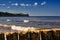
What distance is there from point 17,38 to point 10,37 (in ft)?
0.70

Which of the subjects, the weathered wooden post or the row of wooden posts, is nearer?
the row of wooden posts

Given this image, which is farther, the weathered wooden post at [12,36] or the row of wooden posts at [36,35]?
the weathered wooden post at [12,36]

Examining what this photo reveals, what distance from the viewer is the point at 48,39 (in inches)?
224

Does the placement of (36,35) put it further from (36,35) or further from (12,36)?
(12,36)

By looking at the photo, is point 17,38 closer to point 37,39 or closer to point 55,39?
point 37,39

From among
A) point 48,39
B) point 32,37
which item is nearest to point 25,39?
point 32,37

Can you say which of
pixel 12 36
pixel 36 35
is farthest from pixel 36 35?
pixel 12 36

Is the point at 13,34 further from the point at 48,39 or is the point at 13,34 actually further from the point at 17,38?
the point at 48,39

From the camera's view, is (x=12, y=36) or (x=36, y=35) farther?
(x=12, y=36)

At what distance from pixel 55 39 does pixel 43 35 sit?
1.26ft

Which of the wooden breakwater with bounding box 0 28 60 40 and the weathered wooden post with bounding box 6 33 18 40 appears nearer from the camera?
the wooden breakwater with bounding box 0 28 60 40

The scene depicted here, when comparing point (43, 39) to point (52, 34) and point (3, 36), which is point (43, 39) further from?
point (3, 36)

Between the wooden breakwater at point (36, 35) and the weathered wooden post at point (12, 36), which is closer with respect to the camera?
the wooden breakwater at point (36, 35)

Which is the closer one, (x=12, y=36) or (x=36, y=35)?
(x=36, y=35)
